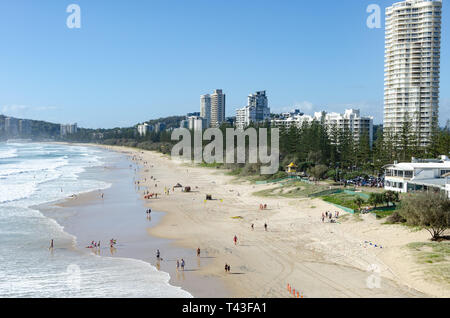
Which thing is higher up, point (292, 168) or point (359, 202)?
point (292, 168)

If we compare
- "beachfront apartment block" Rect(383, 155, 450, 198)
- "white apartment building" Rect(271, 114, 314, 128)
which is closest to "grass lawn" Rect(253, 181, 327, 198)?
"beachfront apartment block" Rect(383, 155, 450, 198)

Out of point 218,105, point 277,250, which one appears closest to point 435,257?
point 277,250

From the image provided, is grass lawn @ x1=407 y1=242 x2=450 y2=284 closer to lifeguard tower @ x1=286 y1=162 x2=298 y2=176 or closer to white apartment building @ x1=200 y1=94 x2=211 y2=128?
lifeguard tower @ x1=286 y1=162 x2=298 y2=176

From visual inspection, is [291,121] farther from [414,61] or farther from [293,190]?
[293,190]

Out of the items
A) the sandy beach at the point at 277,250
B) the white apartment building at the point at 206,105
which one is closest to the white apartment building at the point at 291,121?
the sandy beach at the point at 277,250
